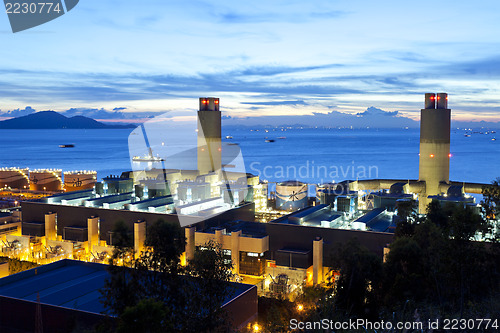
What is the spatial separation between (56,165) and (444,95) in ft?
205

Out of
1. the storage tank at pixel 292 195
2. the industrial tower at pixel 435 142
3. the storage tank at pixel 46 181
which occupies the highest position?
the industrial tower at pixel 435 142

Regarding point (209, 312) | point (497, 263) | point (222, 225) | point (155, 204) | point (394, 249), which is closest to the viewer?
point (209, 312)

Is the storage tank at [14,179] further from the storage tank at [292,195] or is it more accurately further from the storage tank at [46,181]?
the storage tank at [292,195]

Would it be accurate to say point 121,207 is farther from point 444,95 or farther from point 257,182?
point 444,95

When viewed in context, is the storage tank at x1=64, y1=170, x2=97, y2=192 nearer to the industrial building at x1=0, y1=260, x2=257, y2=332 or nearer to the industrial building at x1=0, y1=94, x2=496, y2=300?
the industrial building at x1=0, y1=94, x2=496, y2=300

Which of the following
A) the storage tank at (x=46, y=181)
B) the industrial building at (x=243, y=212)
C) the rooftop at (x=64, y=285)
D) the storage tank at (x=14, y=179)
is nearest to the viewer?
the rooftop at (x=64, y=285)

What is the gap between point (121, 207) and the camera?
19547mm

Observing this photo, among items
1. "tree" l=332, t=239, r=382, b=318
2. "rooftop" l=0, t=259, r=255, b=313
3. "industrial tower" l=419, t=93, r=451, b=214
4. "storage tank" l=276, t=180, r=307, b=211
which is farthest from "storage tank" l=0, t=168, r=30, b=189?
"tree" l=332, t=239, r=382, b=318

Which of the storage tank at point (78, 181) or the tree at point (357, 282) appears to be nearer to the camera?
the tree at point (357, 282)

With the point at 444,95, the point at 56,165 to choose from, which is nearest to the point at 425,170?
the point at 444,95

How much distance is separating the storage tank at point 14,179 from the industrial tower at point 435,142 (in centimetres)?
3001

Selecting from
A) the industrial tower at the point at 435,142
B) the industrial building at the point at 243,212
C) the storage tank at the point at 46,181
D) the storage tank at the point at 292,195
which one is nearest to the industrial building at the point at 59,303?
the industrial building at the point at 243,212

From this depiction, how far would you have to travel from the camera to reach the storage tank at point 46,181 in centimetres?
3503

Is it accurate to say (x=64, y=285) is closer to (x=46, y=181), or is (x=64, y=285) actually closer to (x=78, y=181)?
(x=78, y=181)
